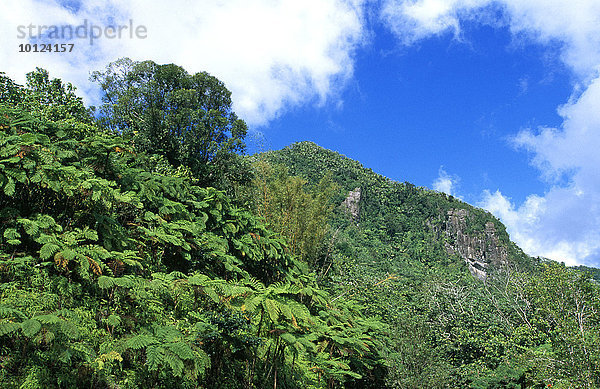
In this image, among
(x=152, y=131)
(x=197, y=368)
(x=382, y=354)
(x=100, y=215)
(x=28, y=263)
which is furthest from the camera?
(x=152, y=131)

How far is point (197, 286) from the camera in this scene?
3.86 metres

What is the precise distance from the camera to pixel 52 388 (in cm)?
273

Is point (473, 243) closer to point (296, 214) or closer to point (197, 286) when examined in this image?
point (296, 214)

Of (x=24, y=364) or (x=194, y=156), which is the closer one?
(x=24, y=364)

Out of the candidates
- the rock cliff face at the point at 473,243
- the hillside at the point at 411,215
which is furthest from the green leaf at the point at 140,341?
the rock cliff face at the point at 473,243

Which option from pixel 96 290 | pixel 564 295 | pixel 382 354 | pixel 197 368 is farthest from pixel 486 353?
pixel 96 290

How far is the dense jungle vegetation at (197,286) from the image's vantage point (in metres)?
3.25

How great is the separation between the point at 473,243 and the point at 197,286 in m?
75.2

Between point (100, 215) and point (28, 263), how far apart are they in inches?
36.9

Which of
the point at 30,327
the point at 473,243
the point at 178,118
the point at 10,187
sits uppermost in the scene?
the point at 473,243

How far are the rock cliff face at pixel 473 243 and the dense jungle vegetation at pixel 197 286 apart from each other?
58.5 meters

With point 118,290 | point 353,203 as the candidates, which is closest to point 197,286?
point 118,290

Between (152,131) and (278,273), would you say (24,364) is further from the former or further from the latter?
(152,131)

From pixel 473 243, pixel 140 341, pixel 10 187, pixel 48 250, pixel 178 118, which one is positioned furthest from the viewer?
pixel 473 243
